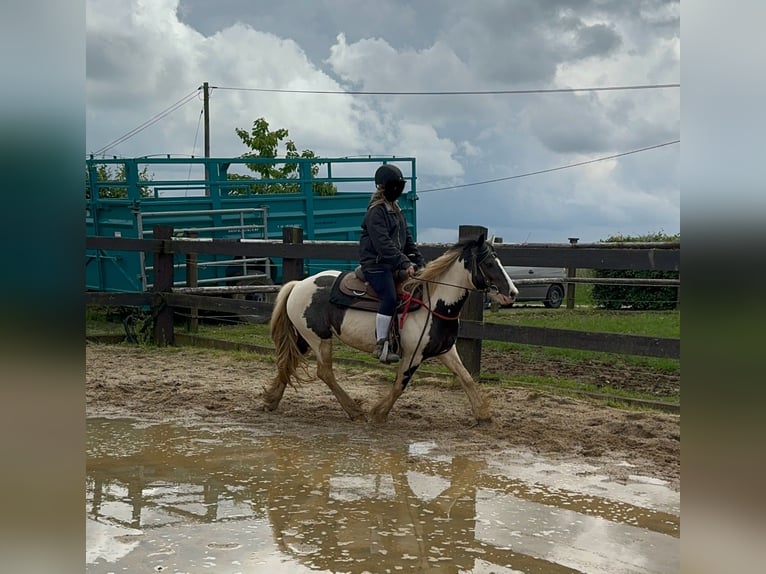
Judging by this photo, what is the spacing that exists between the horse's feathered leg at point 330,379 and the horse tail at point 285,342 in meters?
0.24

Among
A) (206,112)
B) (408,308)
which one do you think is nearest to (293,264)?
(408,308)

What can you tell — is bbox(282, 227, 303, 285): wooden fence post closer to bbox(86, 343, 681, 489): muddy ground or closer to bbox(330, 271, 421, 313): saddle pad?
bbox(86, 343, 681, 489): muddy ground

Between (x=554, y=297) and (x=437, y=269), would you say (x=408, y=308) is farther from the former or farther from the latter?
(x=554, y=297)

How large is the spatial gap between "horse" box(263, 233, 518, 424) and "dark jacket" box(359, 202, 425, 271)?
0.90ft

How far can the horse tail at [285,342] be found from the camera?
6512 mm

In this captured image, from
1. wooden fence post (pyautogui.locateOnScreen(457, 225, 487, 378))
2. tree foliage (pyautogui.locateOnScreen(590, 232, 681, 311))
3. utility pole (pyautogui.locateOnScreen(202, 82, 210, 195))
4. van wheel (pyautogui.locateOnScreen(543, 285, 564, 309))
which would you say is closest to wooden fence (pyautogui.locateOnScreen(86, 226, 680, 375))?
wooden fence post (pyautogui.locateOnScreen(457, 225, 487, 378))

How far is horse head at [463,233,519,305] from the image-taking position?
5.84 metres

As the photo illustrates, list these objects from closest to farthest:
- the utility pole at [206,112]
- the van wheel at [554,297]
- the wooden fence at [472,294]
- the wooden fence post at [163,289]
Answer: the wooden fence at [472,294]
the wooden fence post at [163,289]
the van wheel at [554,297]
the utility pole at [206,112]

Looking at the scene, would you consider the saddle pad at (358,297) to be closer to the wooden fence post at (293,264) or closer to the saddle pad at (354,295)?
the saddle pad at (354,295)

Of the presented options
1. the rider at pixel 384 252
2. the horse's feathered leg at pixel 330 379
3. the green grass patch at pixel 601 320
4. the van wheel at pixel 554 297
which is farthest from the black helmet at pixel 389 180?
the van wheel at pixel 554 297

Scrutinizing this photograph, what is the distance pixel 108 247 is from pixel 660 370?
22.7ft

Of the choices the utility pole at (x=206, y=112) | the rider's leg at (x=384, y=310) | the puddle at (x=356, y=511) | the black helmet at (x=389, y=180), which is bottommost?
the puddle at (x=356, y=511)

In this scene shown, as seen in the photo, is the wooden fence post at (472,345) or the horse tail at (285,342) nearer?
the horse tail at (285,342)

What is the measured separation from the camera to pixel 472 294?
784 centimetres
